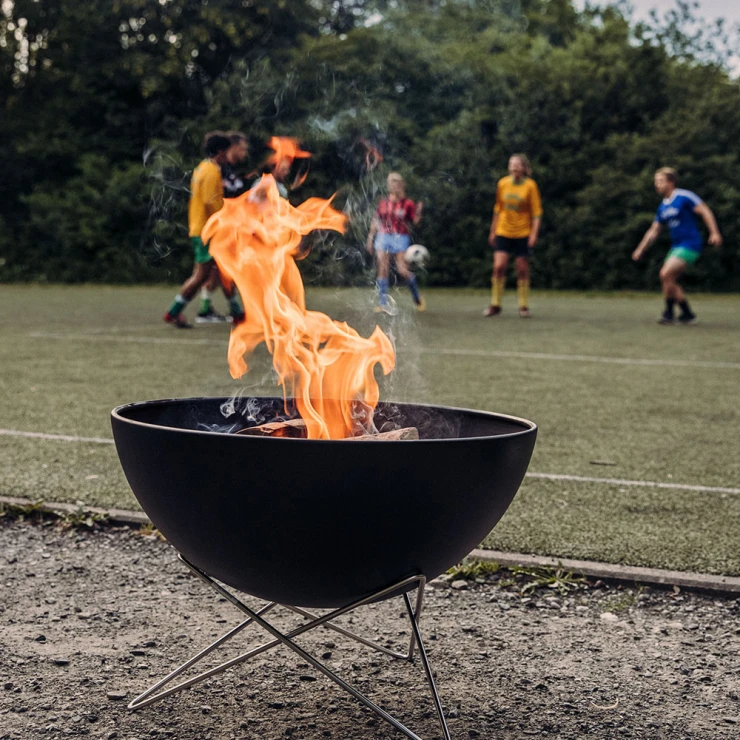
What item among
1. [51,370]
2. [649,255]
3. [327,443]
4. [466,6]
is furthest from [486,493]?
[466,6]

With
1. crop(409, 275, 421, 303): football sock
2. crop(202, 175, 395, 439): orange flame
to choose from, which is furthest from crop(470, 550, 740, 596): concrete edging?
crop(409, 275, 421, 303): football sock

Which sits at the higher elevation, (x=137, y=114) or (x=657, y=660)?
(x=137, y=114)

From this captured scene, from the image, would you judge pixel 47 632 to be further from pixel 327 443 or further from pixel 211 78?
pixel 211 78

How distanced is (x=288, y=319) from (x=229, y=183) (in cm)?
876

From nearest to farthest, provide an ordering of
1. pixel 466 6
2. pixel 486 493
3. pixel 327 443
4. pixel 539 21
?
pixel 327 443
pixel 486 493
pixel 466 6
pixel 539 21

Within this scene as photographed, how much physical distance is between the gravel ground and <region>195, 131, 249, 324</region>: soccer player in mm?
4226

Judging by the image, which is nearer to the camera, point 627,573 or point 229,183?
point 627,573

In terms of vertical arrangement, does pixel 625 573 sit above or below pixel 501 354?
below

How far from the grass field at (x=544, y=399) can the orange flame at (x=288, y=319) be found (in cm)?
85

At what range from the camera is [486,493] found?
6.77 ft

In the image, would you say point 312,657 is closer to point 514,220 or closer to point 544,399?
point 544,399

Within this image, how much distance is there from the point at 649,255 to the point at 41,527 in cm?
2174

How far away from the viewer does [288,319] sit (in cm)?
244

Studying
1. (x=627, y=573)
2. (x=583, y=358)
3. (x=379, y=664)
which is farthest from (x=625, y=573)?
(x=583, y=358)
